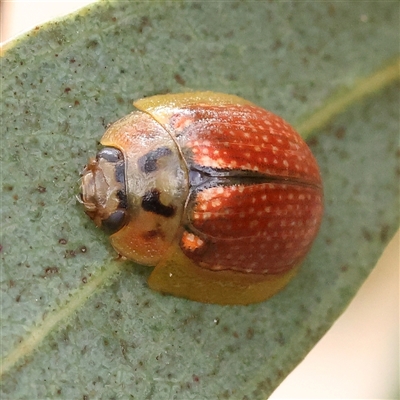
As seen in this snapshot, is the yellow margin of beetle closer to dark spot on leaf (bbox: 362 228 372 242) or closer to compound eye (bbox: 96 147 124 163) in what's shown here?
compound eye (bbox: 96 147 124 163)

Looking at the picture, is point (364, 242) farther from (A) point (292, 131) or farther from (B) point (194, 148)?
(B) point (194, 148)

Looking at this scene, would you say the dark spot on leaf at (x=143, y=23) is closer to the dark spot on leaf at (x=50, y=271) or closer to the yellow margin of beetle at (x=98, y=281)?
the yellow margin of beetle at (x=98, y=281)

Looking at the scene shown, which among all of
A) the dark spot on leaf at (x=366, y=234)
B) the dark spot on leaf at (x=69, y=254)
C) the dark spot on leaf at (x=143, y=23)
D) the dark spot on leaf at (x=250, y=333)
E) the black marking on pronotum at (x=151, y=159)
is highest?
the dark spot on leaf at (x=143, y=23)

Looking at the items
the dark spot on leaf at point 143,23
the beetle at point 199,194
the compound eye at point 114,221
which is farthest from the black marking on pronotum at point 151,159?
the dark spot on leaf at point 143,23

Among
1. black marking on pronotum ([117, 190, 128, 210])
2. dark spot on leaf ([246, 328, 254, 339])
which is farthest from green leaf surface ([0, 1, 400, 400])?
black marking on pronotum ([117, 190, 128, 210])

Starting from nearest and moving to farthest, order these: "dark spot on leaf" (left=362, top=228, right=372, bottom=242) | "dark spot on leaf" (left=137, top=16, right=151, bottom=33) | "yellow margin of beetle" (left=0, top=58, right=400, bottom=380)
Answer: "yellow margin of beetle" (left=0, top=58, right=400, bottom=380), "dark spot on leaf" (left=137, top=16, right=151, bottom=33), "dark spot on leaf" (left=362, top=228, right=372, bottom=242)

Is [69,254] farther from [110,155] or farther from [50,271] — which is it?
[110,155]
